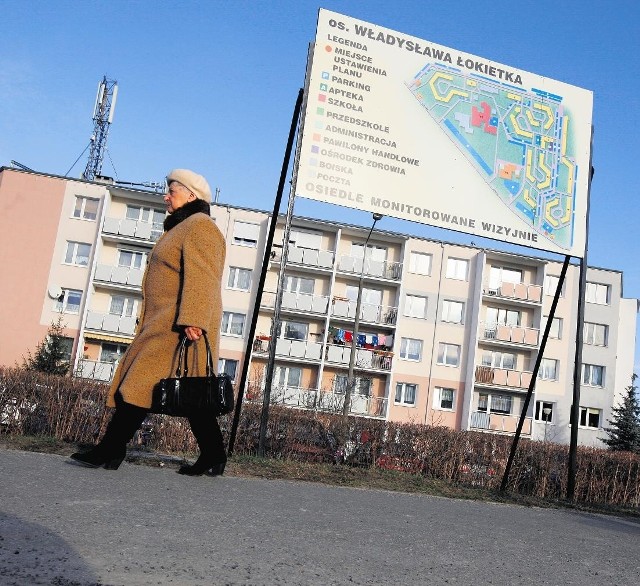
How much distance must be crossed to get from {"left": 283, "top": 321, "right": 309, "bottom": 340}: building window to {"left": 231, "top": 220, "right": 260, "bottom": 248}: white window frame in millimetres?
5344

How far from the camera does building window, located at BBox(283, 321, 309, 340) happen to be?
143 ft

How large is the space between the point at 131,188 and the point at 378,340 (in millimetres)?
17823

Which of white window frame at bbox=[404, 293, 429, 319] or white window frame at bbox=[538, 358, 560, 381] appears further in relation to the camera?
white window frame at bbox=[538, 358, 560, 381]

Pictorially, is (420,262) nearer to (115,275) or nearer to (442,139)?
(115,275)

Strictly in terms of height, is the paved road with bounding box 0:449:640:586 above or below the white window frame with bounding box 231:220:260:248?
below

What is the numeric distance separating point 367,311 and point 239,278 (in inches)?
320

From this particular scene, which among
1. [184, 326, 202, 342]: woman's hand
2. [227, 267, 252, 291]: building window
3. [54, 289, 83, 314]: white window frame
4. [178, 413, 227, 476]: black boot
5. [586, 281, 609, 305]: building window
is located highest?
[586, 281, 609, 305]: building window

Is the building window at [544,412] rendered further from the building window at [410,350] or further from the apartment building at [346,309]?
the building window at [410,350]

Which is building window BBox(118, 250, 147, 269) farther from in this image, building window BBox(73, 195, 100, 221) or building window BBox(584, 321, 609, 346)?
building window BBox(584, 321, 609, 346)


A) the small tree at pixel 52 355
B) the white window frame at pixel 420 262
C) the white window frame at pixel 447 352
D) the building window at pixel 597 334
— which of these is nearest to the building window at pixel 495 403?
the white window frame at pixel 447 352

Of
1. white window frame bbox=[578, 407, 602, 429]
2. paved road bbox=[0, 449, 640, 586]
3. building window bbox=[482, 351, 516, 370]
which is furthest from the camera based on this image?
white window frame bbox=[578, 407, 602, 429]

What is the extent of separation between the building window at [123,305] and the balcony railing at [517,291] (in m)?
22.3

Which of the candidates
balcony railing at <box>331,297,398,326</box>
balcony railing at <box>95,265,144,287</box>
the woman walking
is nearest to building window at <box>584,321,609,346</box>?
balcony railing at <box>331,297,398,326</box>

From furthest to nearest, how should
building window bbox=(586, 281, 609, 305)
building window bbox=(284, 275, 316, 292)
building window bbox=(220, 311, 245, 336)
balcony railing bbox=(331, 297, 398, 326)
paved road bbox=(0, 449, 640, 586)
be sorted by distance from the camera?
building window bbox=(586, 281, 609, 305), building window bbox=(284, 275, 316, 292), balcony railing bbox=(331, 297, 398, 326), building window bbox=(220, 311, 245, 336), paved road bbox=(0, 449, 640, 586)
